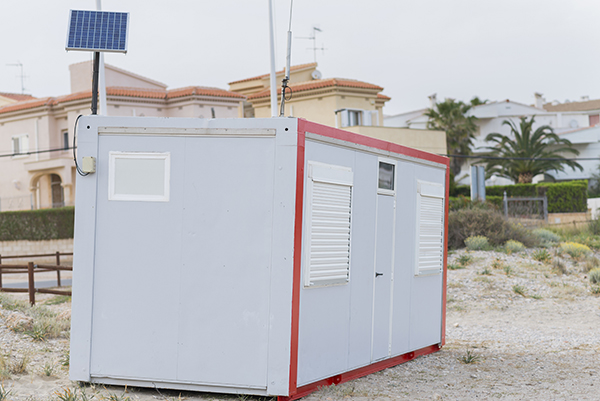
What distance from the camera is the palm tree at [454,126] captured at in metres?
41.7

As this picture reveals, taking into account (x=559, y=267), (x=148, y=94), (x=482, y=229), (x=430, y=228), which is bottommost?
(x=559, y=267)

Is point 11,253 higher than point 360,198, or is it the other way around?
point 360,198

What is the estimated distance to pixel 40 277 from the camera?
24.9m

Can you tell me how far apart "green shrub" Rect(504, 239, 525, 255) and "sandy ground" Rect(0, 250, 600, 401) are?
2206mm

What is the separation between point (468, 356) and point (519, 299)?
6.68 m

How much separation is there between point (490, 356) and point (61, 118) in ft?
102

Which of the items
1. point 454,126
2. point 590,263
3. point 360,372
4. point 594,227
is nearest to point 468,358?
point 360,372

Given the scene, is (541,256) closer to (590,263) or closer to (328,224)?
(590,263)

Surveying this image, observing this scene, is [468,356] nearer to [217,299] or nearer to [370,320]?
[370,320]

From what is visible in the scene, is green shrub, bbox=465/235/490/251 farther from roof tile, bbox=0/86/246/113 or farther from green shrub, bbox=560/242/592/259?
roof tile, bbox=0/86/246/113

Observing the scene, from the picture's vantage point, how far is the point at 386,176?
7621 millimetres

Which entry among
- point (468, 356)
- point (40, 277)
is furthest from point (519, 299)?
point (40, 277)

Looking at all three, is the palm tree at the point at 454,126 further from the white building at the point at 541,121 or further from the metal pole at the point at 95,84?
the metal pole at the point at 95,84

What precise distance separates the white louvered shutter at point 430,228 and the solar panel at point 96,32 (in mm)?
4026
